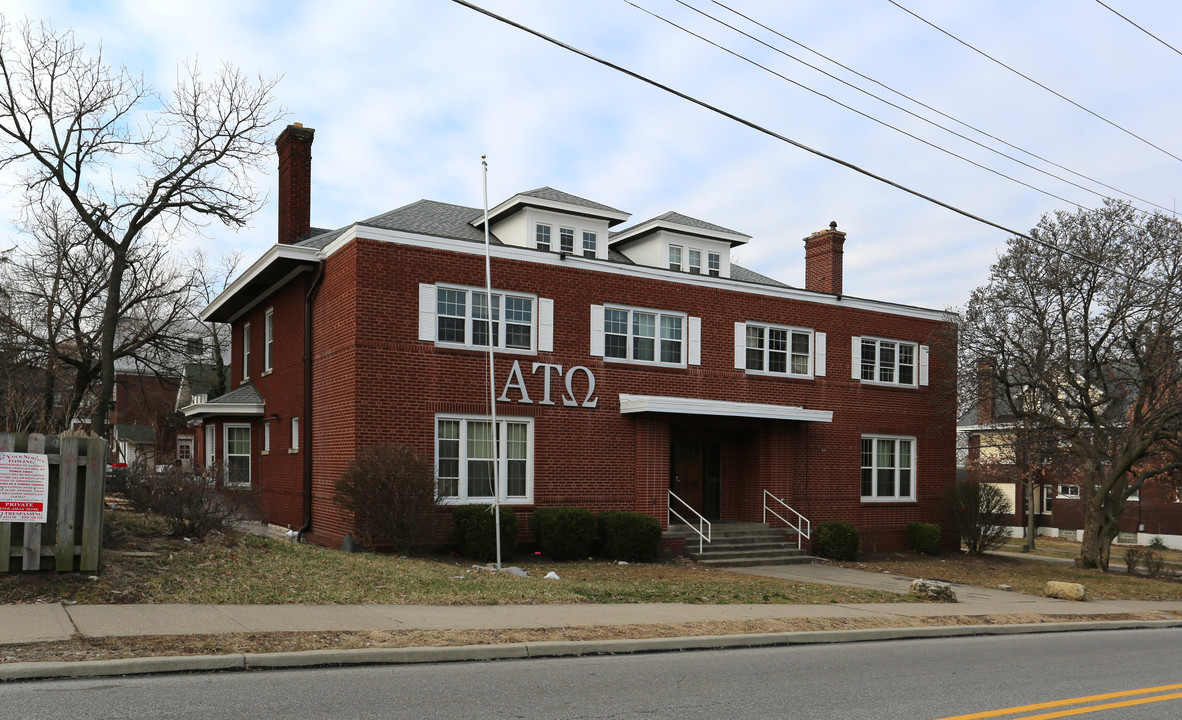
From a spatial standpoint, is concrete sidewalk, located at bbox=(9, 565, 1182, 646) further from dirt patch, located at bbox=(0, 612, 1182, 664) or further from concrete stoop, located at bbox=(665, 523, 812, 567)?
concrete stoop, located at bbox=(665, 523, 812, 567)

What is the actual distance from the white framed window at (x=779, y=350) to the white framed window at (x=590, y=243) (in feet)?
14.1

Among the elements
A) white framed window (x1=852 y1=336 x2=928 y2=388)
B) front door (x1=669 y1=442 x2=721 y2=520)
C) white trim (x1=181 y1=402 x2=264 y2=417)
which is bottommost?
front door (x1=669 y1=442 x2=721 y2=520)

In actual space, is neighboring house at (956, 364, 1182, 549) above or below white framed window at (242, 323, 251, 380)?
below

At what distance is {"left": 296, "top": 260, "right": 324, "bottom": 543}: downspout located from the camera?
67.1 feet

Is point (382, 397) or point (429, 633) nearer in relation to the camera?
point (429, 633)

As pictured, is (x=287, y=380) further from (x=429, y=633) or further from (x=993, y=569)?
(x=993, y=569)

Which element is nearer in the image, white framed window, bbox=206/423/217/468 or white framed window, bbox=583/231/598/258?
white framed window, bbox=583/231/598/258

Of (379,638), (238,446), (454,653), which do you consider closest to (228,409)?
(238,446)

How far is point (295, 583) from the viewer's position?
11.9 m

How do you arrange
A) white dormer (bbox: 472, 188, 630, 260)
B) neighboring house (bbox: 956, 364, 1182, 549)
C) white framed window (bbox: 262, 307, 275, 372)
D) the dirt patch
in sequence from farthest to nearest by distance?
neighboring house (bbox: 956, 364, 1182, 549)
white framed window (bbox: 262, 307, 275, 372)
white dormer (bbox: 472, 188, 630, 260)
the dirt patch

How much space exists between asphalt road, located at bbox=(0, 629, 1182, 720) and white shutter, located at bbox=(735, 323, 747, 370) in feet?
43.4

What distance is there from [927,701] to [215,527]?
10.5 metres

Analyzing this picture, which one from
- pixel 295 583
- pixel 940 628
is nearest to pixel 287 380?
pixel 295 583

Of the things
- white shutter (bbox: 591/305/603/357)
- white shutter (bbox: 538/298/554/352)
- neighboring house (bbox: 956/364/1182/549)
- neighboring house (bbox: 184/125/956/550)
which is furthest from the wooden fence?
neighboring house (bbox: 956/364/1182/549)
